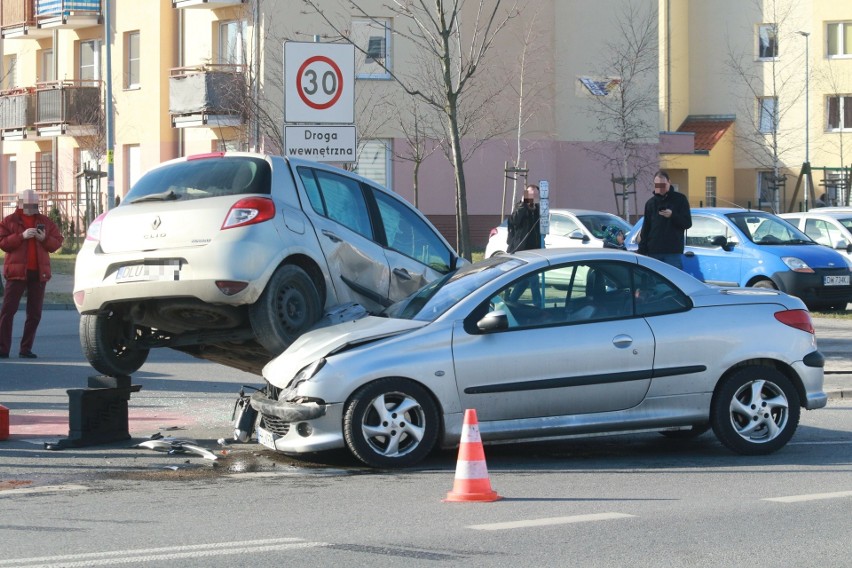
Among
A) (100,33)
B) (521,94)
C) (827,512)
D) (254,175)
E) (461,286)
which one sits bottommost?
(827,512)

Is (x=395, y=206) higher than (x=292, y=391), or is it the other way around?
(x=395, y=206)

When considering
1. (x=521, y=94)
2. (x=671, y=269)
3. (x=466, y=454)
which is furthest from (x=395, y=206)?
(x=521, y=94)

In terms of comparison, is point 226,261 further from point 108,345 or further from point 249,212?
point 108,345

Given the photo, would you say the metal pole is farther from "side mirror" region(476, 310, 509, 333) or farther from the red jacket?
"side mirror" region(476, 310, 509, 333)

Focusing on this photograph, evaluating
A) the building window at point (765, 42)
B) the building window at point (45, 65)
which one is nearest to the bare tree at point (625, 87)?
the building window at point (765, 42)

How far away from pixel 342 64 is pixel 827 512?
24.9 feet

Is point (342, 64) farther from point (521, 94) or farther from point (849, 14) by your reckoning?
point (849, 14)

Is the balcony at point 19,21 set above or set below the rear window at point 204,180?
above

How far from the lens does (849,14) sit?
5716cm

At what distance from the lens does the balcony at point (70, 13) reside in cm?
4459

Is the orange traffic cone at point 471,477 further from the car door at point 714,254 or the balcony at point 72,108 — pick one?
the balcony at point 72,108

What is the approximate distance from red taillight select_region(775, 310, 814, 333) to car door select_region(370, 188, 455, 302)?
10.1 feet

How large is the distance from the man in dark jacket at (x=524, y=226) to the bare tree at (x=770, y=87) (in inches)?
1533

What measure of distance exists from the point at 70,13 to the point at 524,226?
28.7 meters
